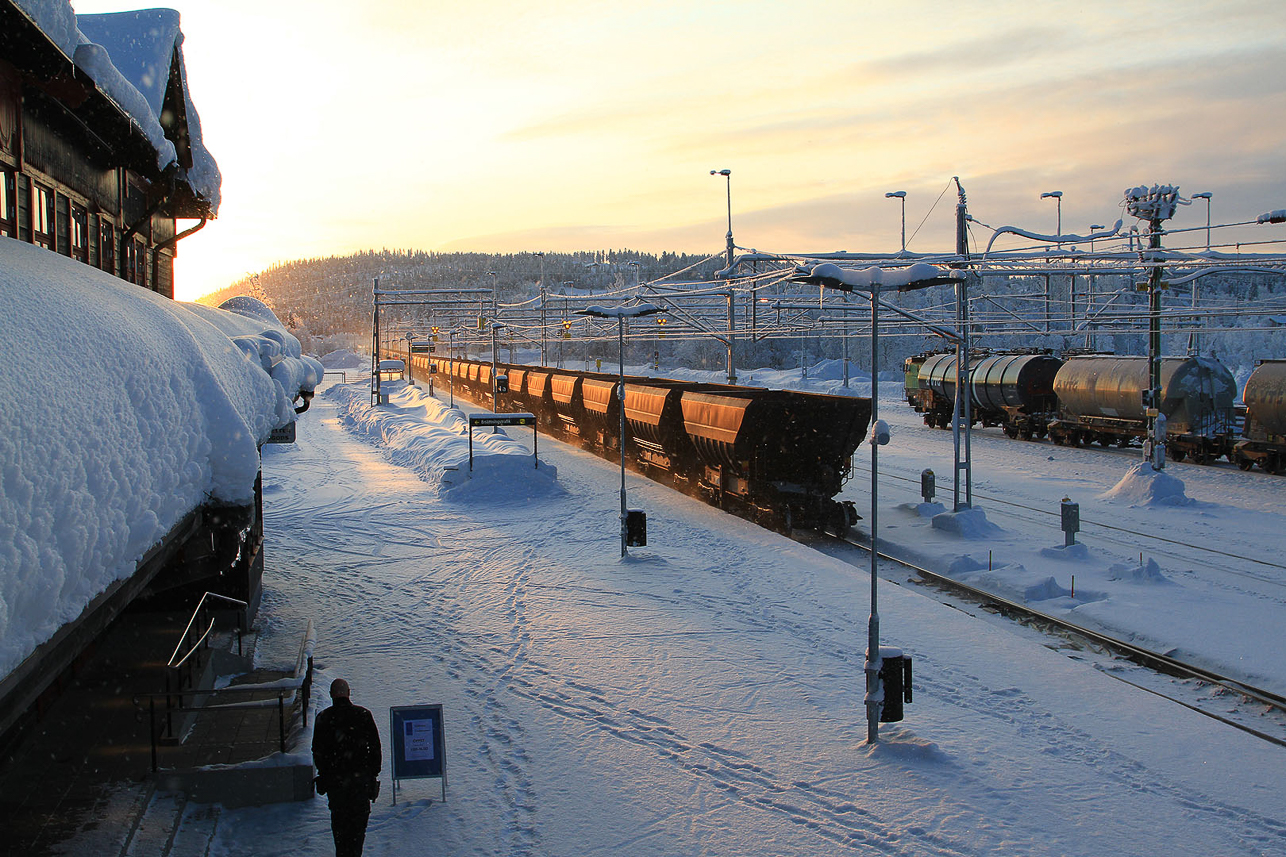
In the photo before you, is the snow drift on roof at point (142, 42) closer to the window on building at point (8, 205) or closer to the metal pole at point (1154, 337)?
the window on building at point (8, 205)

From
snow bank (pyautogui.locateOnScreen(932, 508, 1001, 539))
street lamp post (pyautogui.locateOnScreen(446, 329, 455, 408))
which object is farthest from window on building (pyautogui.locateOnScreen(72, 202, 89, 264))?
street lamp post (pyautogui.locateOnScreen(446, 329, 455, 408))

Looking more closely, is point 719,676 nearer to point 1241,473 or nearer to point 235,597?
point 235,597

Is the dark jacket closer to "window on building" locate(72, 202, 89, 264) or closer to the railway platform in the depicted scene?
the railway platform

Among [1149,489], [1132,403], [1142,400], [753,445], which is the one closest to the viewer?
[753,445]

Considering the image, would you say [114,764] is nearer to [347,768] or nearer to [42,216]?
[347,768]

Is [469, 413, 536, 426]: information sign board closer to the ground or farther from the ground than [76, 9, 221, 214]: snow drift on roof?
closer to the ground

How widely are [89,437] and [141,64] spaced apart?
10.00 metres

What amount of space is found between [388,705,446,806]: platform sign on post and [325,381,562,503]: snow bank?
1525 centimetres

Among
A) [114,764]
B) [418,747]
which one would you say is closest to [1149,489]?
[418,747]

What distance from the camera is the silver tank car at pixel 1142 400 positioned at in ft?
93.4

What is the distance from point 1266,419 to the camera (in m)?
25.9

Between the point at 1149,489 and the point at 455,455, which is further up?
the point at 455,455

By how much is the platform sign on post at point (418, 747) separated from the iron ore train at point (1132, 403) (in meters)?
22.1

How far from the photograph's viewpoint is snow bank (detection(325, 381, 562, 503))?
23.2 metres
